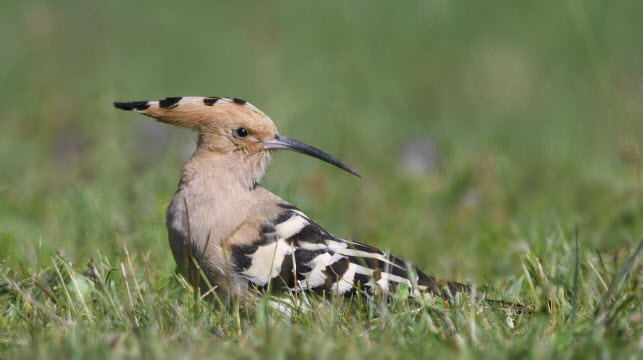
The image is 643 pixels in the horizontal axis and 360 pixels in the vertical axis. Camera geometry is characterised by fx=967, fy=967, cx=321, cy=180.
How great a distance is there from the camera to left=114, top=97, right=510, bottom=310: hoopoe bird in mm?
3242

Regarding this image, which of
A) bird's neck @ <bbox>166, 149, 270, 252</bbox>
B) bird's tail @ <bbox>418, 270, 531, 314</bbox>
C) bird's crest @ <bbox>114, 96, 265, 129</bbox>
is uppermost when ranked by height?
bird's crest @ <bbox>114, 96, 265, 129</bbox>

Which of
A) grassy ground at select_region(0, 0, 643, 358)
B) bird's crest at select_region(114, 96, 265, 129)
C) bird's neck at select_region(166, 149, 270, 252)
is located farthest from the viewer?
bird's crest at select_region(114, 96, 265, 129)

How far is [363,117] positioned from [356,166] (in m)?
1.23

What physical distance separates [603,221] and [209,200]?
81.8 inches

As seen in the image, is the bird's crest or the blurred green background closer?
the bird's crest

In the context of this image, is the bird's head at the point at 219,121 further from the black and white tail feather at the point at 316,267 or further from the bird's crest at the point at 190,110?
the black and white tail feather at the point at 316,267

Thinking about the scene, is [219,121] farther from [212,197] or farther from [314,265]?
[314,265]

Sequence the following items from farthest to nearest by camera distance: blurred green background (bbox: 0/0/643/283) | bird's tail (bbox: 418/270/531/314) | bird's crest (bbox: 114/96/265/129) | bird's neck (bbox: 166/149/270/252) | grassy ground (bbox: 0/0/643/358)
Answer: blurred green background (bbox: 0/0/643/283) → bird's crest (bbox: 114/96/265/129) → bird's neck (bbox: 166/149/270/252) → bird's tail (bbox: 418/270/531/314) → grassy ground (bbox: 0/0/643/358)

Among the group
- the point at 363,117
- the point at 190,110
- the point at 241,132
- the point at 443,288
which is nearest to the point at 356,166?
the point at 363,117

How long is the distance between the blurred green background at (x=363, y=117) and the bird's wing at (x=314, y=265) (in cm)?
50

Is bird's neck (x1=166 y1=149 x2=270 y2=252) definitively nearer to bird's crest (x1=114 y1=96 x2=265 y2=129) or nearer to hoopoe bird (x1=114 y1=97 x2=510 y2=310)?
hoopoe bird (x1=114 y1=97 x2=510 y2=310)

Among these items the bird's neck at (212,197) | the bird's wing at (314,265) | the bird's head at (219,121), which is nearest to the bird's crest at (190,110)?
the bird's head at (219,121)

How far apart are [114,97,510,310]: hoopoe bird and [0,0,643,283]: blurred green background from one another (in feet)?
1.17

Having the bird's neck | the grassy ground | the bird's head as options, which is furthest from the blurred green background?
the bird's head
